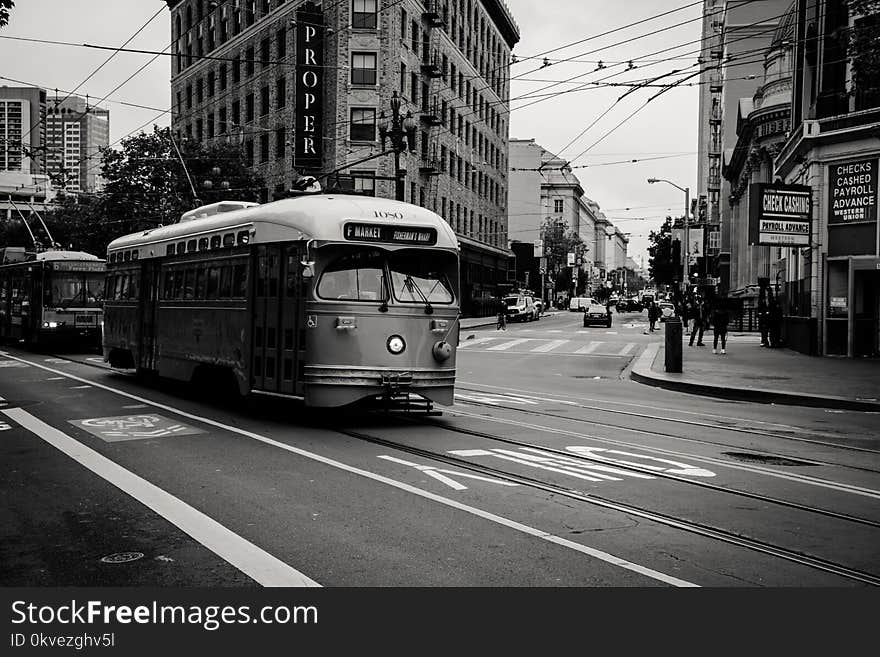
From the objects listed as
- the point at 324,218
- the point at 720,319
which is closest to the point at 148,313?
the point at 324,218

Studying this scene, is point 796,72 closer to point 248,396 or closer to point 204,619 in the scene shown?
point 248,396

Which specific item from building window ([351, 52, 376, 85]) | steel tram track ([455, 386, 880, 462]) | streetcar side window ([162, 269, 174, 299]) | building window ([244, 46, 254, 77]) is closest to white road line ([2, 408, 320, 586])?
streetcar side window ([162, 269, 174, 299])

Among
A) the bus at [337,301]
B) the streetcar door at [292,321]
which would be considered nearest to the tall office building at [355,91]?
the bus at [337,301]

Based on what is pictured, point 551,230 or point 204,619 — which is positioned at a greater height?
point 551,230

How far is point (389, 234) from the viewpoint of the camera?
13.1 meters

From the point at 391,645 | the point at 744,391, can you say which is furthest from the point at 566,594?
the point at 744,391

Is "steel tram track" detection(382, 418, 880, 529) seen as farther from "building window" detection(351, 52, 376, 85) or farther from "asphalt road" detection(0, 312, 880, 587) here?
"building window" detection(351, 52, 376, 85)

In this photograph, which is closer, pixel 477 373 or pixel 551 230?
pixel 477 373

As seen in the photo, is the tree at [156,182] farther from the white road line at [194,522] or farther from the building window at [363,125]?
the white road line at [194,522]

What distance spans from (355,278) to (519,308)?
2269 inches

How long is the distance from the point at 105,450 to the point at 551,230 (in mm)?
117566

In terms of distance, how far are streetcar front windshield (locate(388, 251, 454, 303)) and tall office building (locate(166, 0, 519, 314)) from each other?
25.0 m

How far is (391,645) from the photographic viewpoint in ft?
15.4

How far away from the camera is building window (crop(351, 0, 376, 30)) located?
50.1 meters
